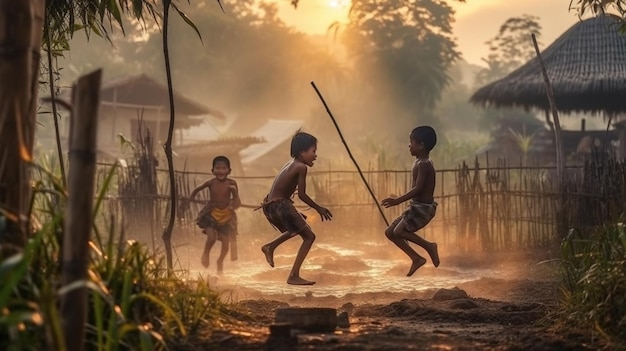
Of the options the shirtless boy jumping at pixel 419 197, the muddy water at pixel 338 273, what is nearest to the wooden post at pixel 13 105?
the shirtless boy jumping at pixel 419 197

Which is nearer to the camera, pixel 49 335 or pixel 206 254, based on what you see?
pixel 49 335

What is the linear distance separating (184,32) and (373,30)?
10794 mm

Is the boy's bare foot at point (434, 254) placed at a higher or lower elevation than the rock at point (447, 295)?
higher

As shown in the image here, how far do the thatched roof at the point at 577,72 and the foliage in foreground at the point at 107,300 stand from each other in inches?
526

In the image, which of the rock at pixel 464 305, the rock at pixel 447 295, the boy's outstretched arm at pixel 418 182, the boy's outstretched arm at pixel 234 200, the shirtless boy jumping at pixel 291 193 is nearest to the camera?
the rock at pixel 464 305

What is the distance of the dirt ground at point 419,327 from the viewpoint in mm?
4172

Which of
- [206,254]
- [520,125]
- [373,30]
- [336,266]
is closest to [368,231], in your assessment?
[336,266]

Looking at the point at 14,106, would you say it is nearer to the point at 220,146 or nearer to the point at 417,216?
the point at 417,216

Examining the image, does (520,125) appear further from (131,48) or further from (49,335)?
(49,335)

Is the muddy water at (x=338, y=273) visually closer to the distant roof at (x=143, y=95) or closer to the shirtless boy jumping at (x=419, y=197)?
the shirtless boy jumping at (x=419, y=197)

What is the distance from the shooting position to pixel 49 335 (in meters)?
3.06

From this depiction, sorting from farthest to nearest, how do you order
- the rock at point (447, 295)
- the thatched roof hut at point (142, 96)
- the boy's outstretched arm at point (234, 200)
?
the thatched roof hut at point (142, 96), the boy's outstretched arm at point (234, 200), the rock at point (447, 295)

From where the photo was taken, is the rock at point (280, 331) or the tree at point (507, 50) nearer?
the rock at point (280, 331)

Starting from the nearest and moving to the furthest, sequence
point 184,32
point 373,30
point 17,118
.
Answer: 1. point 17,118
2. point 373,30
3. point 184,32
